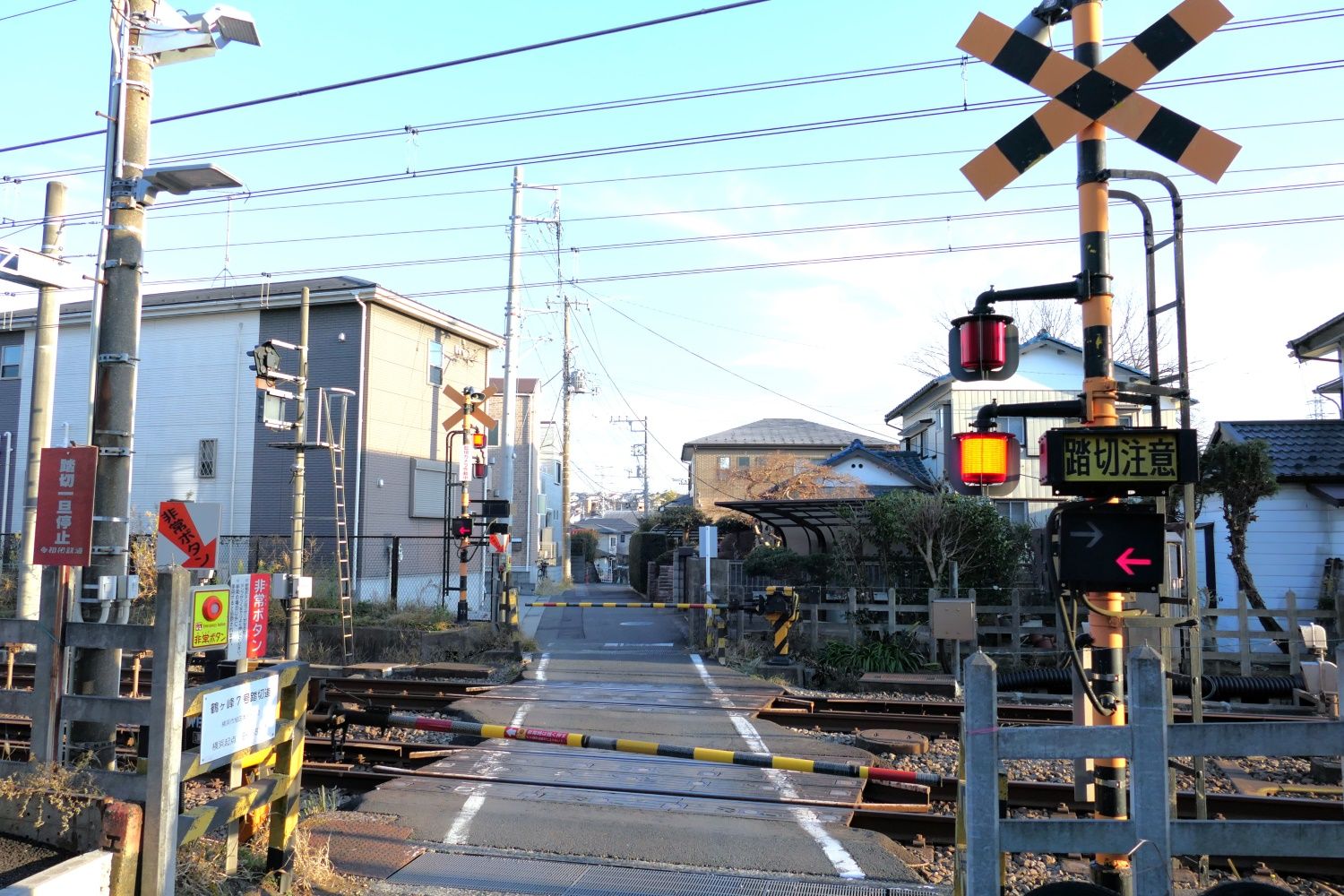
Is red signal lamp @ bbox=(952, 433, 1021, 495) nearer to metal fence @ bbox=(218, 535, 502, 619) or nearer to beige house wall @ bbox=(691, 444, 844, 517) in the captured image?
metal fence @ bbox=(218, 535, 502, 619)

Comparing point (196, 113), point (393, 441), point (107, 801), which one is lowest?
point (107, 801)

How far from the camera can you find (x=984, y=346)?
17.2ft

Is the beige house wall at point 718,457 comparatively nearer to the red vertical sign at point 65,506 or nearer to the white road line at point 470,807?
the white road line at point 470,807

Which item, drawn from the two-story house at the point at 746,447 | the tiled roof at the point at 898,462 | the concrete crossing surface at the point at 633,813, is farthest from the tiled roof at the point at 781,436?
the concrete crossing surface at the point at 633,813

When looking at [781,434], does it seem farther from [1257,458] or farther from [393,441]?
[1257,458]

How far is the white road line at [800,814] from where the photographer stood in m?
6.03

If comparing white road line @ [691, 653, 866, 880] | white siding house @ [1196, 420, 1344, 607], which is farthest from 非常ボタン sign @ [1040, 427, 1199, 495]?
white siding house @ [1196, 420, 1344, 607]

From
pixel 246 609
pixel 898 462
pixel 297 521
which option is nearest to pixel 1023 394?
pixel 898 462

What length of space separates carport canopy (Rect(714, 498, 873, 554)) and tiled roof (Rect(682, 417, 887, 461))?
29021 mm

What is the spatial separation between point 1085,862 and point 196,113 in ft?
38.5

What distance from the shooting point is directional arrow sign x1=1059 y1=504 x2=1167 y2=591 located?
469 cm

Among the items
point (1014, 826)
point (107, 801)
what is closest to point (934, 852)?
point (1014, 826)

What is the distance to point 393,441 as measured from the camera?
962 inches

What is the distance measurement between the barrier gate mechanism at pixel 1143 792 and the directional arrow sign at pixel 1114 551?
99cm
